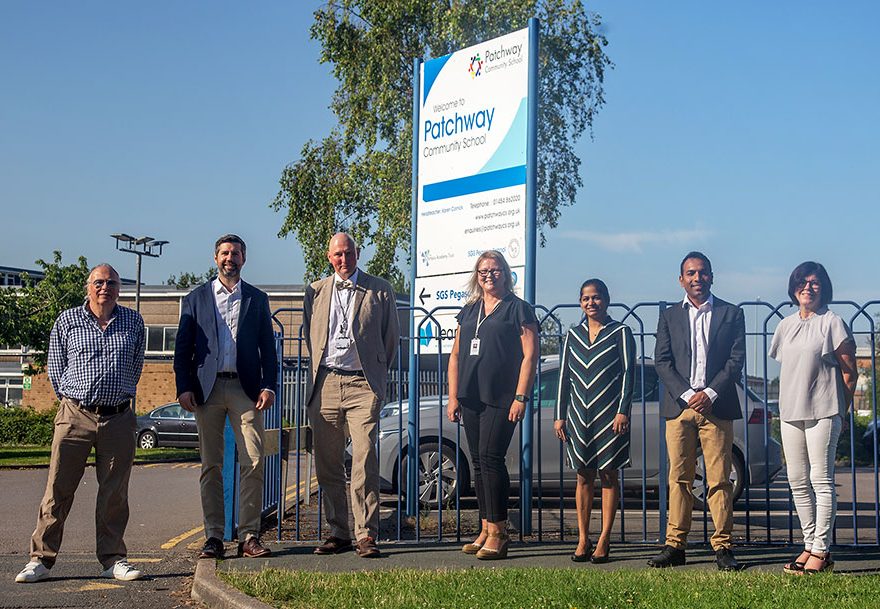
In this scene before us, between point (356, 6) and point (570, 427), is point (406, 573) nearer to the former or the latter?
point (570, 427)

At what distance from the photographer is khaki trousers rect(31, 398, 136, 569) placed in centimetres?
688

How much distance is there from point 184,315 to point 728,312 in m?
3.65

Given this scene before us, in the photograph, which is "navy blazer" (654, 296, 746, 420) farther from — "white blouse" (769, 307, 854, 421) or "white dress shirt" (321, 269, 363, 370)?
"white dress shirt" (321, 269, 363, 370)

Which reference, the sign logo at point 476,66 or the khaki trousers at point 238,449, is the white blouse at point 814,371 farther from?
the sign logo at point 476,66

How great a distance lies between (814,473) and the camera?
271 inches

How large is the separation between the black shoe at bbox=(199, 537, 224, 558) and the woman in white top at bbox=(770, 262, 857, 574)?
3708 millimetres

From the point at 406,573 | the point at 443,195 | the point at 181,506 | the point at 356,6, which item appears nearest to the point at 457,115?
the point at 443,195

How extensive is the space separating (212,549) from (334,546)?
2.74 feet

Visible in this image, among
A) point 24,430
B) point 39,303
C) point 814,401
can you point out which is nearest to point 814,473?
point 814,401

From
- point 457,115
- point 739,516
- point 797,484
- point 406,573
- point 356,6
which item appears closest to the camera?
point 406,573

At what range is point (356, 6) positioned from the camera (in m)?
29.1

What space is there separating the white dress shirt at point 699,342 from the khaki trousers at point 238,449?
2.89 m

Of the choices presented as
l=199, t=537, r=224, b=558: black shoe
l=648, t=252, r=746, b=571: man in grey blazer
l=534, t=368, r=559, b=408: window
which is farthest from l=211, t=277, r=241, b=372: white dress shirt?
l=534, t=368, r=559, b=408: window

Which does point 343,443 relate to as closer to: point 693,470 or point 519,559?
point 519,559
